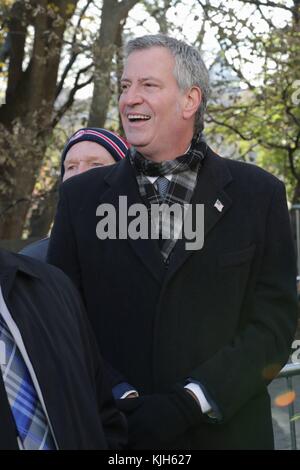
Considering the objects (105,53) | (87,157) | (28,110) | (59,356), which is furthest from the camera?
(28,110)

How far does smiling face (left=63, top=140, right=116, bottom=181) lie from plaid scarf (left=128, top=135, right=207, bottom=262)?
3.34 feet

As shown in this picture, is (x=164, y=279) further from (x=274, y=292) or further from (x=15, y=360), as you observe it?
(x=15, y=360)

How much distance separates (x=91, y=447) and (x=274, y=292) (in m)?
0.84

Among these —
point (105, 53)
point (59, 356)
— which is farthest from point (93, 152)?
point (105, 53)

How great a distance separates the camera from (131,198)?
2861 millimetres

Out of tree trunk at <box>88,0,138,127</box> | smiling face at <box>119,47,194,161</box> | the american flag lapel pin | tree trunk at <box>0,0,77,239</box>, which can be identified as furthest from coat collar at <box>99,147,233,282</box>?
tree trunk at <box>0,0,77,239</box>

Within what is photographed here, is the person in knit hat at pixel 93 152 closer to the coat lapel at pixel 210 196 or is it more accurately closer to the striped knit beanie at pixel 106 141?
the striped knit beanie at pixel 106 141

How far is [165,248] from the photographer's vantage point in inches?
110

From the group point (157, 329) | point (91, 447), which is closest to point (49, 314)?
point (91, 447)

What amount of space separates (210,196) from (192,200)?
2.4 inches

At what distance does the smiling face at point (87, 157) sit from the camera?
393cm

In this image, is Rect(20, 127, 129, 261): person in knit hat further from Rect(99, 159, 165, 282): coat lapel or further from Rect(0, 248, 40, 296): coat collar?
Rect(0, 248, 40, 296): coat collar

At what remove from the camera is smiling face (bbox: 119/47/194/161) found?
2809 millimetres

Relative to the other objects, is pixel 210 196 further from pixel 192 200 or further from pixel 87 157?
pixel 87 157
